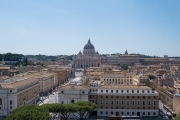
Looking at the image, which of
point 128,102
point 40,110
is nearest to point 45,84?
point 128,102

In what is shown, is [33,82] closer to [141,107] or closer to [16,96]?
[16,96]

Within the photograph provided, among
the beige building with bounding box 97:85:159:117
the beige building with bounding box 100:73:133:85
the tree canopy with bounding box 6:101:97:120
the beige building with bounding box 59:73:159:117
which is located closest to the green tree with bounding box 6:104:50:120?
the tree canopy with bounding box 6:101:97:120

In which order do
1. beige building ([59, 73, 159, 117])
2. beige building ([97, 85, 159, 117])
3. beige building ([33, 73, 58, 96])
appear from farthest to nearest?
beige building ([33, 73, 58, 96]) → beige building ([97, 85, 159, 117]) → beige building ([59, 73, 159, 117])

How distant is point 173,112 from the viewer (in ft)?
172

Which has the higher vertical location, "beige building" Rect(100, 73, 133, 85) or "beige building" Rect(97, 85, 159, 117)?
"beige building" Rect(100, 73, 133, 85)

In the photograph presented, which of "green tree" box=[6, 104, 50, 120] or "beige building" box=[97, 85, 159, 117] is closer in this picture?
"green tree" box=[6, 104, 50, 120]

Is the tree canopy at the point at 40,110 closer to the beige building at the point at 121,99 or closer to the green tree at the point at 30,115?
the green tree at the point at 30,115

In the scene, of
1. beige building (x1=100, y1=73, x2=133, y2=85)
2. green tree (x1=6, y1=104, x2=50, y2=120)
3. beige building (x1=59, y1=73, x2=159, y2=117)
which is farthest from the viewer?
beige building (x1=100, y1=73, x2=133, y2=85)

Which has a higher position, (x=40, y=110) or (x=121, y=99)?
(x=40, y=110)

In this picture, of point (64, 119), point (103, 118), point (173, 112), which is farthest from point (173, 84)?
point (64, 119)

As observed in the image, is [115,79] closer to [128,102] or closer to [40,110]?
[128,102]

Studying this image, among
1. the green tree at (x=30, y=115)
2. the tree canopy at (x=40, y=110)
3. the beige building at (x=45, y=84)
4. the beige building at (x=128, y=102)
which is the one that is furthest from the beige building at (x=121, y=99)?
the beige building at (x=45, y=84)

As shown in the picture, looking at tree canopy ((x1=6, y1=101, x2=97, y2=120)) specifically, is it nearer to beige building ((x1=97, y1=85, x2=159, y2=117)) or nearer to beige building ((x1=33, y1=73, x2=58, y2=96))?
beige building ((x1=97, y1=85, x2=159, y2=117))

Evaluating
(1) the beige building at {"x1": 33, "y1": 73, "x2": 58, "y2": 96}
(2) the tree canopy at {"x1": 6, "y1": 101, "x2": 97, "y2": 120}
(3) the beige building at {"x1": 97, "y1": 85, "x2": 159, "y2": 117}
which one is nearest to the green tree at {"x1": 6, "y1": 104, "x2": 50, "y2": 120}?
A: (2) the tree canopy at {"x1": 6, "y1": 101, "x2": 97, "y2": 120}
